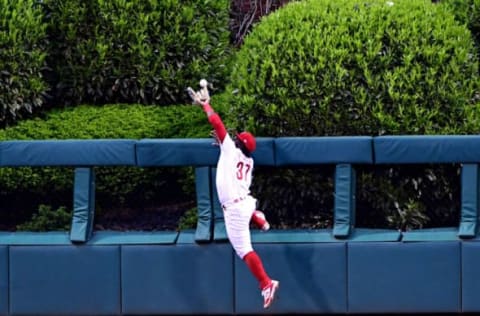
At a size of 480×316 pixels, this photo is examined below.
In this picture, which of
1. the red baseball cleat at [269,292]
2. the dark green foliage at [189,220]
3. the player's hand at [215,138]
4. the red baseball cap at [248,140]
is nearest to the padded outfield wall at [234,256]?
the player's hand at [215,138]

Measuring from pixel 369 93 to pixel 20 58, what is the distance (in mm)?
2867

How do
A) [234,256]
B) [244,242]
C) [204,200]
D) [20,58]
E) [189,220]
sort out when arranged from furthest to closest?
[20,58]
[189,220]
[204,200]
[234,256]
[244,242]

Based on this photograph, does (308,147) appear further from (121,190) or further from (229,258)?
(121,190)

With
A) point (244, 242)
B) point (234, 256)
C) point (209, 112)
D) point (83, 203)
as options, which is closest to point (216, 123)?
point (209, 112)

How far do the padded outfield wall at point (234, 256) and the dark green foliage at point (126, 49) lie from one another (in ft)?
4.51

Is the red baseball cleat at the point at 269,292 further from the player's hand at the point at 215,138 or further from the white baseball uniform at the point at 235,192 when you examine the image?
the player's hand at the point at 215,138

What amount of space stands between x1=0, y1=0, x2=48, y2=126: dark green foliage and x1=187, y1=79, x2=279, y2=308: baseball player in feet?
6.99

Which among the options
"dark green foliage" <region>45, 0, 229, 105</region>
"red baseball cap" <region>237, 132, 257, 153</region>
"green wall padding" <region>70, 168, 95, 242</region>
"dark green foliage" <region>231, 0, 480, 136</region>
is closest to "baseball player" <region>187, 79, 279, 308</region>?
"red baseball cap" <region>237, 132, 257, 153</region>

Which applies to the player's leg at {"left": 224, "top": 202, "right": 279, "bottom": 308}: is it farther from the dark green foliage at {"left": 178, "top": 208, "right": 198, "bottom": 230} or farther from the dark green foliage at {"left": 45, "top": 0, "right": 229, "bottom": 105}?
the dark green foliage at {"left": 45, "top": 0, "right": 229, "bottom": 105}

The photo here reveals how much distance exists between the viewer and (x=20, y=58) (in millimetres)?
9414

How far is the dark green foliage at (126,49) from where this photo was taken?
9.58 meters

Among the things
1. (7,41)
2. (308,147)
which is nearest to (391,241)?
(308,147)

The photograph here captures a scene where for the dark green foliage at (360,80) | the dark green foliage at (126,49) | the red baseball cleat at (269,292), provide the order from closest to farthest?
the red baseball cleat at (269,292), the dark green foliage at (360,80), the dark green foliage at (126,49)

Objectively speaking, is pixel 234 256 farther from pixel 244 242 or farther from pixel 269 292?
pixel 269 292
